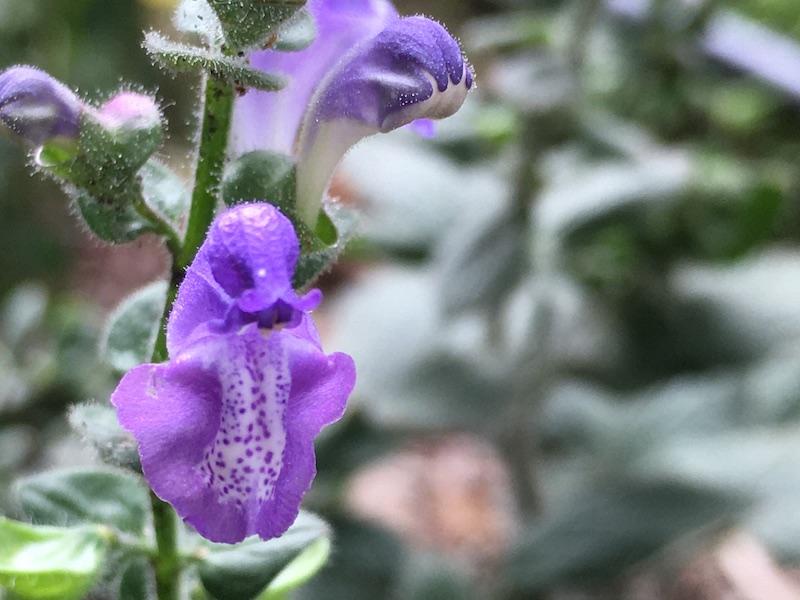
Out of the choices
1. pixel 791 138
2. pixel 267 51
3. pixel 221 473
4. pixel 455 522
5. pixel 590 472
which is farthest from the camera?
pixel 791 138

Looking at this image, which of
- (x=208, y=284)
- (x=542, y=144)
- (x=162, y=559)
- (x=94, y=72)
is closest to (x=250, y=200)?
(x=208, y=284)

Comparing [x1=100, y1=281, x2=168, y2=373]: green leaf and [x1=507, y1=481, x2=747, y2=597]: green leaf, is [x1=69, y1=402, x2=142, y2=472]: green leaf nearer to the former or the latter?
[x1=100, y1=281, x2=168, y2=373]: green leaf

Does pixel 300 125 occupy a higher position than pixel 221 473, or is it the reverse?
pixel 300 125

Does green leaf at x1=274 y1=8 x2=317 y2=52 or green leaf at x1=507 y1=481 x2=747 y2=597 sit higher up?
green leaf at x1=274 y1=8 x2=317 y2=52

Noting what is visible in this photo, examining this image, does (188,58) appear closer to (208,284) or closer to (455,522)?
(208,284)

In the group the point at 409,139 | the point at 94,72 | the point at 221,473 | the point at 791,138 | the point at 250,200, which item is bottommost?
the point at 221,473

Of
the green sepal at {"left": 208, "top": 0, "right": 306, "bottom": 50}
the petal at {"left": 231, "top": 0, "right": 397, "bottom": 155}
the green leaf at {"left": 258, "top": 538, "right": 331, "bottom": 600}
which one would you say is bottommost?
the green leaf at {"left": 258, "top": 538, "right": 331, "bottom": 600}

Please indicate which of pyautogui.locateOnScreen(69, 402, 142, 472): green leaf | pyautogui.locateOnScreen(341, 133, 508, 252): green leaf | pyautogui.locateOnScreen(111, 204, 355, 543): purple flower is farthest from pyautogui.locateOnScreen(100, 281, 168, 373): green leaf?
pyautogui.locateOnScreen(341, 133, 508, 252): green leaf
